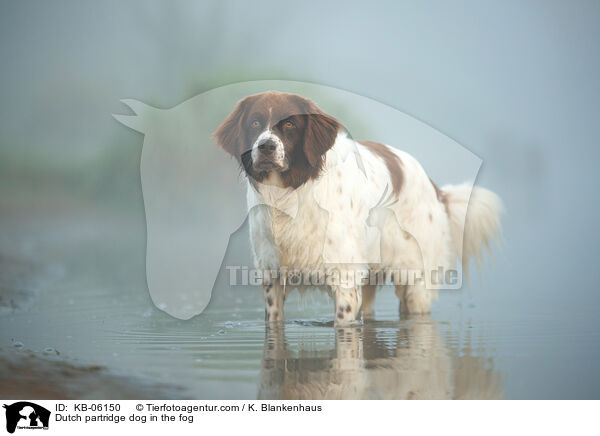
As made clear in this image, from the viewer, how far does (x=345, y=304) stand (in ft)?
9.64

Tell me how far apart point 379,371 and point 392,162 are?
1.67 metres

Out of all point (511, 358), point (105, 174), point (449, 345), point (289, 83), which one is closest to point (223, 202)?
point (289, 83)

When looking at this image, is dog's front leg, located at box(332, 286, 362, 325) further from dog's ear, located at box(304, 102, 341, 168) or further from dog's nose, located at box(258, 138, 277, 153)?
dog's nose, located at box(258, 138, 277, 153)

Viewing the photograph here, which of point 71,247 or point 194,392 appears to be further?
point 71,247

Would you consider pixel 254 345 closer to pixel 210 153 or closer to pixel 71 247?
pixel 210 153

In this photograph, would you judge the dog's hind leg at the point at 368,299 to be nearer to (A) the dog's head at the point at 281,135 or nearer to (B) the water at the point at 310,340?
(B) the water at the point at 310,340

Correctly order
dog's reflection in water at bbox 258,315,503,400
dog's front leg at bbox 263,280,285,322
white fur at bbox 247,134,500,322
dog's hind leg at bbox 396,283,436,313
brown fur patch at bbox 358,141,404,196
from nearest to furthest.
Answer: dog's reflection in water at bbox 258,315,503,400, white fur at bbox 247,134,500,322, dog's front leg at bbox 263,280,285,322, brown fur patch at bbox 358,141,404,196, dog's hind leg at bbox 396,283,436,313

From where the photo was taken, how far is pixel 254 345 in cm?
250

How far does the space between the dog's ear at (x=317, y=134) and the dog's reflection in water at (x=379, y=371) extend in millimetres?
887

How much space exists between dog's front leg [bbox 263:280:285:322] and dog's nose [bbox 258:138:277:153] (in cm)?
73

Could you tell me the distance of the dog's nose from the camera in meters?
2.70

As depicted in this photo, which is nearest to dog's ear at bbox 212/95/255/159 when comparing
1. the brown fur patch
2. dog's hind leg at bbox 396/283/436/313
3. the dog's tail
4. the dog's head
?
the dog's head
